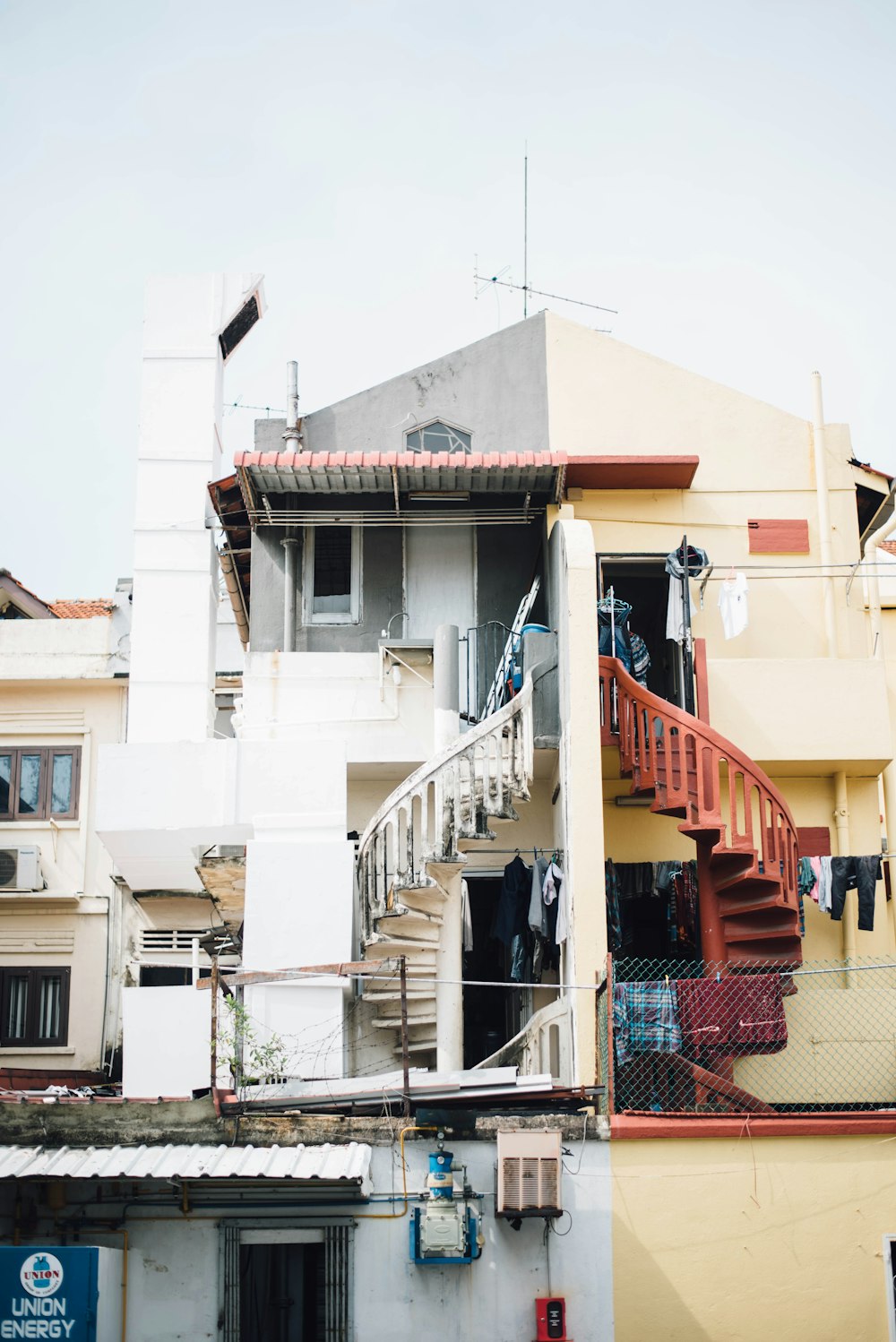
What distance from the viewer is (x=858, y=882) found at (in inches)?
545

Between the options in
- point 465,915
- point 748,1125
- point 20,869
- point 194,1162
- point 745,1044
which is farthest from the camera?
point 20,869

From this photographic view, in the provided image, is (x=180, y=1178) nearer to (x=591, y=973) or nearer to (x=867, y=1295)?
(x=591, y=973)

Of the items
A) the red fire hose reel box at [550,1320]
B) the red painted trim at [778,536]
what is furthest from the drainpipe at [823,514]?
the red fire hose reel box at [550,1320]

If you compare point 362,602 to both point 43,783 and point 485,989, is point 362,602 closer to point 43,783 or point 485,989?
point 485,989

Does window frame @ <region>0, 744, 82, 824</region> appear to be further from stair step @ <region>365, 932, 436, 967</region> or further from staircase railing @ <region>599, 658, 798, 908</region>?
staircase railing @ <region>599, 658, 798, 908</region>

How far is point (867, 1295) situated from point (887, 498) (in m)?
9.51

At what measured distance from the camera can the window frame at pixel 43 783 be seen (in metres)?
19.3

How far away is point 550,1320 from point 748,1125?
68.8 inches

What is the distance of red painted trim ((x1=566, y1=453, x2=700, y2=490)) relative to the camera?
49.6 ft

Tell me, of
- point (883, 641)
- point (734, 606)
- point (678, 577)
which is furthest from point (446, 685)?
point (883, 641)

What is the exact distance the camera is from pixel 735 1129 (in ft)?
30.9

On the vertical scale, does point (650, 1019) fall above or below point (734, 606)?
below

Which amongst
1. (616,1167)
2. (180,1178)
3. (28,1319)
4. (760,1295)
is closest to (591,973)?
(616,1167)

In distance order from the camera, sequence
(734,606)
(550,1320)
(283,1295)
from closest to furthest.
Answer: (550,1320) → (283,1295) → (734,606)
